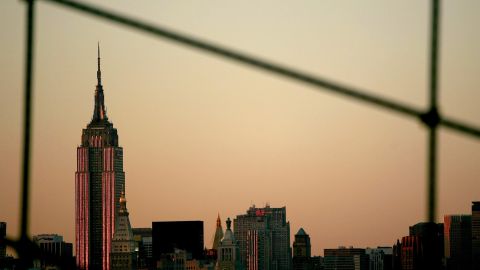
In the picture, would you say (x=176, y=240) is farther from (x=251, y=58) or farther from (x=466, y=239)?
(x=251, y=58)

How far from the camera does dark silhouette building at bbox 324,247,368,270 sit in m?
101

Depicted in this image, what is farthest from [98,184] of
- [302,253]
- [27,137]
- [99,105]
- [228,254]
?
[27,137]

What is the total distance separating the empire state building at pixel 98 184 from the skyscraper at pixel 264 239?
7918 mm

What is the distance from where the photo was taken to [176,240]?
96688 mm

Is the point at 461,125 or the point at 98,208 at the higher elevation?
the point at 98,208

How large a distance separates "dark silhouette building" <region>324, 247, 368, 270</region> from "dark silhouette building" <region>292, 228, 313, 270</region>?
303 cm

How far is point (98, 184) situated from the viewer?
11075 centimetres

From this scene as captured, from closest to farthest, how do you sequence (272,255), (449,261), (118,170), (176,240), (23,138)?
(23,138)
(449,261)
(176,240)
(272,255)
(118,170)

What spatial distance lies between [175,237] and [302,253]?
7.49 metres

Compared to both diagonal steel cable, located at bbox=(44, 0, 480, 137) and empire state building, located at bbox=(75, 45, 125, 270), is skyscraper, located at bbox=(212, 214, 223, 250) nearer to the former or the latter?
empire state building, located at bbox=(75, 45, 125, 270)

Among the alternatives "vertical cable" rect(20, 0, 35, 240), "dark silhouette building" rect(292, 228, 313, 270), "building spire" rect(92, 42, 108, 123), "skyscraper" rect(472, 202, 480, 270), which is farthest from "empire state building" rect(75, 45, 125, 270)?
"vertical cable" rect(20, 0, 35, 240)

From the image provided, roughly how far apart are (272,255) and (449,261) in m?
28.0

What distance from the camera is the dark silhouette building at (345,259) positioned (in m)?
101

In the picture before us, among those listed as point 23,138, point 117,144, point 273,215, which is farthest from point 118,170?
point 23,138
